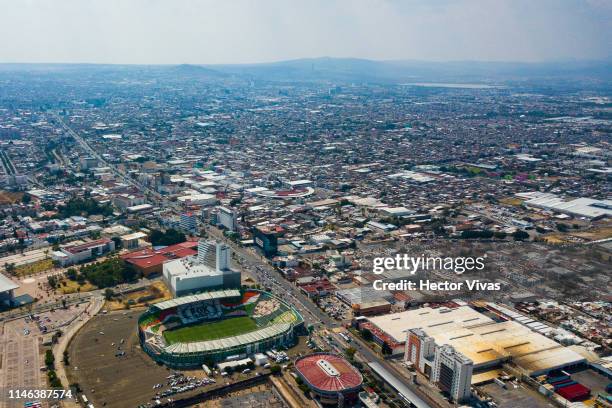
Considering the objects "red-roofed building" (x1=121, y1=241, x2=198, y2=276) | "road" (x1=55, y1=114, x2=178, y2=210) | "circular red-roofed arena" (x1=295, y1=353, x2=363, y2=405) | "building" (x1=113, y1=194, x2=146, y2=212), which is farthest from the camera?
"road" (x1=55, y1=114, x2=178, y2=210)

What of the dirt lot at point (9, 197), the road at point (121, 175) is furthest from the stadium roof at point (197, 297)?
the dirt lot at point (9, 197)

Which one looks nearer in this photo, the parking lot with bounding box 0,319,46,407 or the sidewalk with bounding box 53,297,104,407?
the parking lot with bounding box 0,319,46,407

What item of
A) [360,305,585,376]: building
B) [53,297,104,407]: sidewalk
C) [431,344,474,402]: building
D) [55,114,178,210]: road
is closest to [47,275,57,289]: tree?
[53,297,104,407]: sidewalk

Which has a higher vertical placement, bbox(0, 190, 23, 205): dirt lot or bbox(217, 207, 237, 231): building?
bbox(217, 207, 237, 231): building

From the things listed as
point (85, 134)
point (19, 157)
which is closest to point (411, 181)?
point (19, 157)

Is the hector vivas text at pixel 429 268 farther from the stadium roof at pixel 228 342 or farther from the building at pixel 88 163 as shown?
the building at pixel 88 163

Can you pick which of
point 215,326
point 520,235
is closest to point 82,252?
point 215,326

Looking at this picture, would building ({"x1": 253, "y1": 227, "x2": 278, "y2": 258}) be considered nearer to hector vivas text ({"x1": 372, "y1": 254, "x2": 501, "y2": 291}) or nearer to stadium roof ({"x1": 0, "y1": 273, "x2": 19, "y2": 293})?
hector vivas text ({"x1": 372, "y1": 254, "x2": 501, "y2": 291})

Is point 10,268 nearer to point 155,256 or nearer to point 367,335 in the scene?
point 155,256
